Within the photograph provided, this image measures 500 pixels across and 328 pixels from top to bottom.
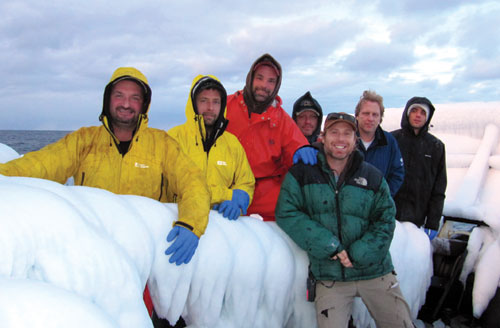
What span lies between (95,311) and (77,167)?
4.55ft

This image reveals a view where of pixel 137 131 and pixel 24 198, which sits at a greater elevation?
pixel 137 131

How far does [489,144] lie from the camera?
6.97m

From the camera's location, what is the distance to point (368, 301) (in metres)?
2.82

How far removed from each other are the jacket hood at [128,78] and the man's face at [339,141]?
57.8 inches

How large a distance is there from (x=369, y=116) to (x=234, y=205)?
6.07 ft

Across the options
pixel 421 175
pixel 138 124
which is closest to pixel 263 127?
pixel 138 124

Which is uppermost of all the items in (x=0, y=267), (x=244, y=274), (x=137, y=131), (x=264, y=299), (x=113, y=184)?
(x=137, y=131)

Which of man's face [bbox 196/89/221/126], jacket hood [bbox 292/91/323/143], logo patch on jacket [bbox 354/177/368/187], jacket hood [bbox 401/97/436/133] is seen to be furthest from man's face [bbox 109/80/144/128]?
jacket hood [bbox 401/97/436/133]

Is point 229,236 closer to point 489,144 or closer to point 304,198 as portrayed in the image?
point 304,198

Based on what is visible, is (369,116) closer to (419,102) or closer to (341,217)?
(419,102)

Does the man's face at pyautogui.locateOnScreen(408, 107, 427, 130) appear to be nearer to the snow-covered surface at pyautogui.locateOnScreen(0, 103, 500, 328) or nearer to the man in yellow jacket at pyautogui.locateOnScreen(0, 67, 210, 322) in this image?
the snow-covered surface at pyautogui.locateOnScreen(0, 103, 500, 328)

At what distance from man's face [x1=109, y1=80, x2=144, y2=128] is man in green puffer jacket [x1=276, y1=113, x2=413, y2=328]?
1312 mm

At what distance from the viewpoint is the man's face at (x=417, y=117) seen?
14.0ft

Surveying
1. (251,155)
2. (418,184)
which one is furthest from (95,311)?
(418,184)
